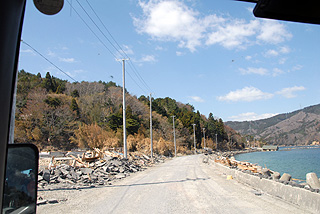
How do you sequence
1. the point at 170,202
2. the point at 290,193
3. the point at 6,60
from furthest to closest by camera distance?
the point at 170,202 < the point at 290,193 < the point at 6,60

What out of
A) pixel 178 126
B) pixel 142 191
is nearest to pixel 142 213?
pixel 142 191

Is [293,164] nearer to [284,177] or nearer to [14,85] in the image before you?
[284,177]

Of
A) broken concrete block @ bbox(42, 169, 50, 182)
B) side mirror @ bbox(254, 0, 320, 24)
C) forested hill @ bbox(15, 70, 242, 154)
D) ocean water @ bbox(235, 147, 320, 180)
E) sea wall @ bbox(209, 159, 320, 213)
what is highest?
forested hill @ bbox(15, 70, 242, 154)

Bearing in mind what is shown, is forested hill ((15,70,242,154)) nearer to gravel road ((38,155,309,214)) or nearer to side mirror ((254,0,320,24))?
gravel road ((38,155,309,214))

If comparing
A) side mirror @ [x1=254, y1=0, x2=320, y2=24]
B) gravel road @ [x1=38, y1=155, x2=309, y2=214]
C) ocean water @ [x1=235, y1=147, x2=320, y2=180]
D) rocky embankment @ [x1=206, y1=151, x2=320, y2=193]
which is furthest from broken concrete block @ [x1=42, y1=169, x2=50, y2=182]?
ocean water @ [x1=235, y1=147, x2=320, y2=180]

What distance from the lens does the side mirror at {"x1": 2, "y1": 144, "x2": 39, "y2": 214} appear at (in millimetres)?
1873

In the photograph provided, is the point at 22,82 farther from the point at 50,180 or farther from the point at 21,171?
the point at 21,171

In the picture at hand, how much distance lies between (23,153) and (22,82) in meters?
55.9

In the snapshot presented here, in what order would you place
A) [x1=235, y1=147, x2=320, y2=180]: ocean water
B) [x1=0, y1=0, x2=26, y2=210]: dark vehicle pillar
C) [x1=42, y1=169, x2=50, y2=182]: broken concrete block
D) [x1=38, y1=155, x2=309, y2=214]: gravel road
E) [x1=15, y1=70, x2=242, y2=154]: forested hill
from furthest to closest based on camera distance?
[x1=15, y1=70, x2=242, y2=154]: forested hill
[x1=235, y1=147, x2=320, y2=180]: ocean water
[x1=42, y1=169, x2=50, y2=182]: broken concrete block
[x1=38, y1=155, x2=309, y2=214]: gravel road
[x1=0, y1=0, x2=26, y2=210]: dark vehicle pillar

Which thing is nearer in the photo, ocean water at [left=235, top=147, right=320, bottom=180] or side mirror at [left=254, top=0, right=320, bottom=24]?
side mirror at [left=254, top=0, right=320, bottom=24]

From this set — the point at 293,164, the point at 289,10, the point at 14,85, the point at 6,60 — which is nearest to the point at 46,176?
the point at 14,85

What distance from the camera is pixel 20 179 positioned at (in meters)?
2.02

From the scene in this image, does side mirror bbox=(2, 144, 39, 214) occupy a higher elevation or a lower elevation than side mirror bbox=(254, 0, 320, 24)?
lower

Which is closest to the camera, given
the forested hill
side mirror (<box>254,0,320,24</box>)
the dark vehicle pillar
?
the dark vehicle pillar
